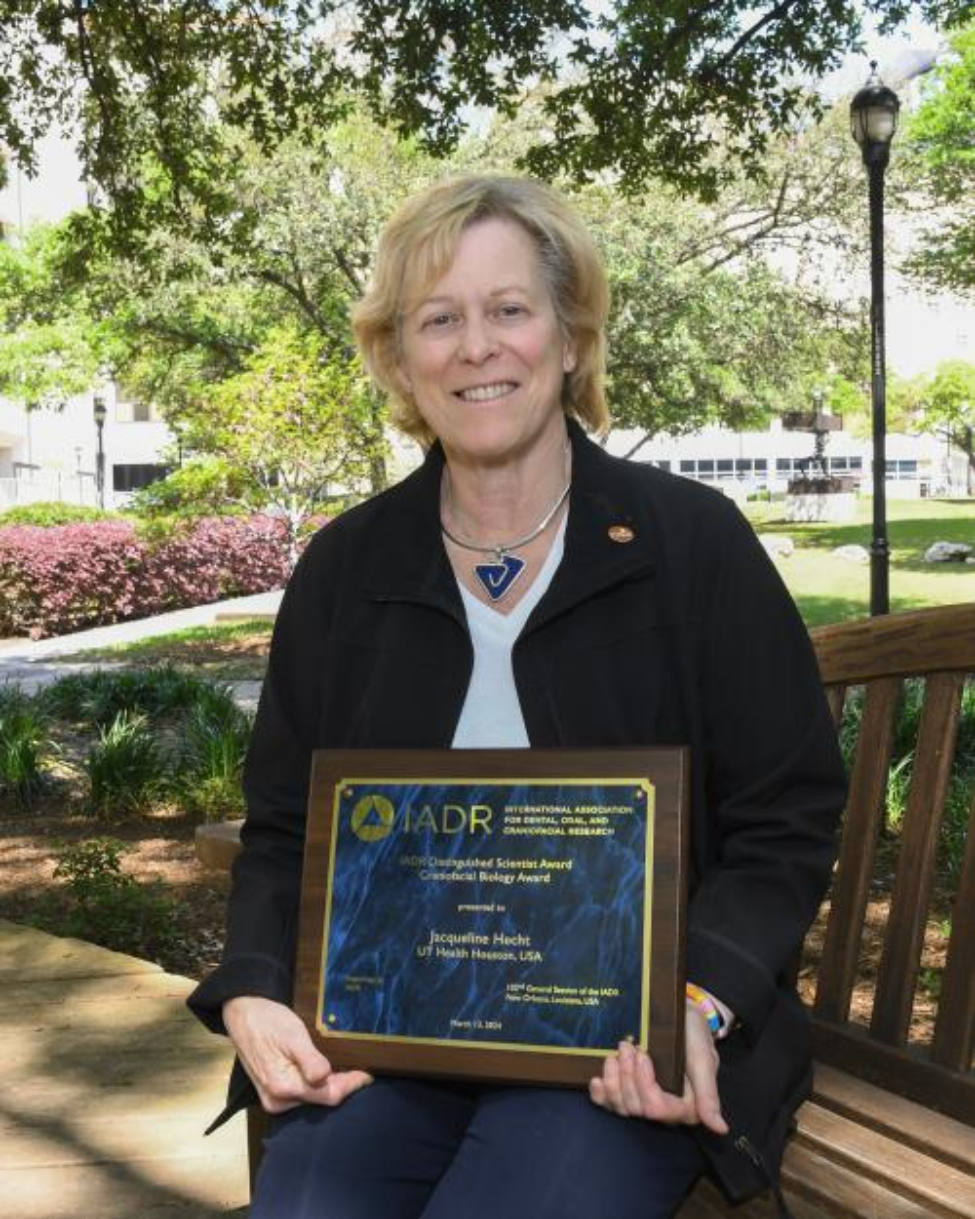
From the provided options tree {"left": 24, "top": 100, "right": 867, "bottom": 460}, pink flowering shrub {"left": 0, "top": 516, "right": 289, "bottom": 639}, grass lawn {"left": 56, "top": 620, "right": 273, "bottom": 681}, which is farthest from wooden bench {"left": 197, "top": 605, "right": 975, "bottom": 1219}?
tree {"left": 24, "top": 100, "right": 867, "bottom": 460}

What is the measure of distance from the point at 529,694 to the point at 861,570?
24.0m

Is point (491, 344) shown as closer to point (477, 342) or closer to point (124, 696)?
point (477, 342)

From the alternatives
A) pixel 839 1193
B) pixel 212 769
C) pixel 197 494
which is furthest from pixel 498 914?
pixel 197 494

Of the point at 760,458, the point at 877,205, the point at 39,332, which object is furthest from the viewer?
the point at 760,458

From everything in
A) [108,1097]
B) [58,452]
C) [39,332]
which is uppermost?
[58,452]

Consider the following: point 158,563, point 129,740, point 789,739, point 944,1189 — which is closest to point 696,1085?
point 944,1189

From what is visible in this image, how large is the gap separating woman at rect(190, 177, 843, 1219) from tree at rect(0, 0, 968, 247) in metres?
7.51

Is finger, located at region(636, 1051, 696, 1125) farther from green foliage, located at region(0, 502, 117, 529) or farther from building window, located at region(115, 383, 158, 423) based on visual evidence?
building window, located at region(115, 383, 158, 423)

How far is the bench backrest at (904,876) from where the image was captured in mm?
2350

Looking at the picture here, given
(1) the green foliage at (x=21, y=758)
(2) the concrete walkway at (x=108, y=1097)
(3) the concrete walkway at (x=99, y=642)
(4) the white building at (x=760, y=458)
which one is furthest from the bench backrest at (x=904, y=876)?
(4) the white building at (x=760, y=458)

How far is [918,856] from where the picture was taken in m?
2.47

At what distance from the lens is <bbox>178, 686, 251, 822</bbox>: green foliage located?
7.24 meters

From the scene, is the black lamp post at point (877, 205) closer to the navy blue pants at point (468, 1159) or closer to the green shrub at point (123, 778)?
the green shrub at point (123, 778)

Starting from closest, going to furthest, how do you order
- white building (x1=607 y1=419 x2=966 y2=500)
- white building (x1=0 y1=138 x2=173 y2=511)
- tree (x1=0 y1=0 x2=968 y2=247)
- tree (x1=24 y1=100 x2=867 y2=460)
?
1. tree (x1=0 y1=0 x2=968 y2=247)
2. tree (x1=24 y1=100 x2=867 y2=460)
3. white building (x1=0 y1=138 x2=173 y2=511)
4. white building (x1=607 y1=419 x2=966 y2=500)
